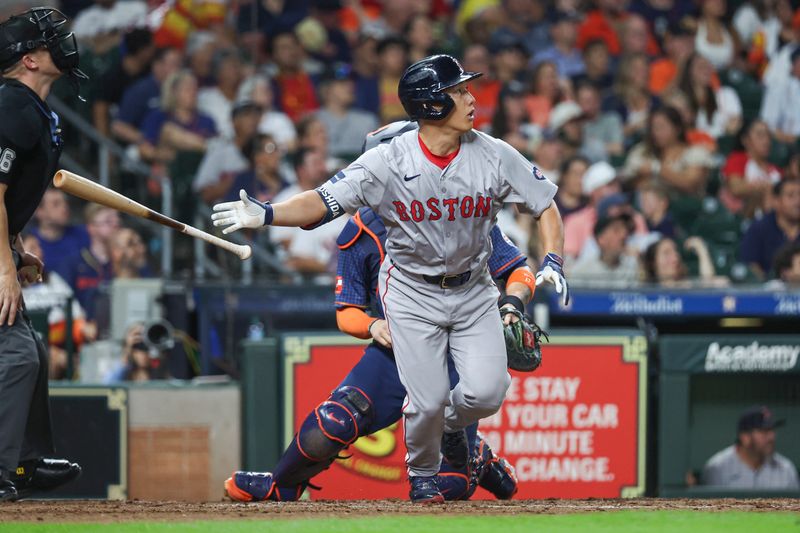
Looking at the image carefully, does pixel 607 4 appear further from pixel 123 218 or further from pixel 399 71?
pixel 123 218

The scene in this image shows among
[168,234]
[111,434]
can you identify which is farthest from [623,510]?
[168,234]

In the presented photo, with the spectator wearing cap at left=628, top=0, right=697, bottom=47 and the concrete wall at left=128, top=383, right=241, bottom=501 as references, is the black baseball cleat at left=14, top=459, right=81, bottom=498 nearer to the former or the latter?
the concrete wall at left=128, top=383, right=241, bottom=501

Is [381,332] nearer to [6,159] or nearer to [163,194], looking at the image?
[6,159]

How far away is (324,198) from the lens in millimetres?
4930

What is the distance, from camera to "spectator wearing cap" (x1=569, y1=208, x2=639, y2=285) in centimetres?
942

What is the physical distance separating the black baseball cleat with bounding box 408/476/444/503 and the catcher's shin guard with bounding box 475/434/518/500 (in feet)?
1.73

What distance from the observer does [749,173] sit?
11016 millimetres

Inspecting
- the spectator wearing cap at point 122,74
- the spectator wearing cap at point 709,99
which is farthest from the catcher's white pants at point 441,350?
the spectator wearing cap at point 709,99

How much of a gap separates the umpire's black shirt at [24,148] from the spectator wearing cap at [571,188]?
5.59 m

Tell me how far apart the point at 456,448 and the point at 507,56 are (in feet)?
22.0

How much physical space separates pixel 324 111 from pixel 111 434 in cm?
400

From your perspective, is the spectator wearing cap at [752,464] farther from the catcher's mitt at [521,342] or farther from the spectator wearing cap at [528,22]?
the spectator wearing cap at [528,22]

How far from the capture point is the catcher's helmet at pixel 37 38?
499 centimetres

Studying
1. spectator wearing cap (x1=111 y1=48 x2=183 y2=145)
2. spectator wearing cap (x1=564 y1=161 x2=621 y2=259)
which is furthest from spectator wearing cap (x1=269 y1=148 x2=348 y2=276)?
spectator wearing cap (x1=564 y1=161 x2=621 y2=259)
